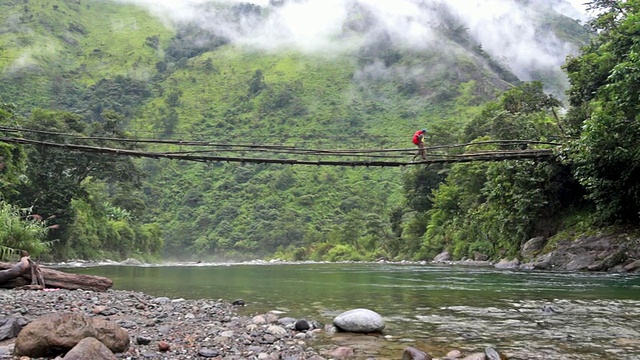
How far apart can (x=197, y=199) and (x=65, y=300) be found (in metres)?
75.6

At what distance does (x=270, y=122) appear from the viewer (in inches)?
3794

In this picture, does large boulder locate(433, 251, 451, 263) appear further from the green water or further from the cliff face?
the green water

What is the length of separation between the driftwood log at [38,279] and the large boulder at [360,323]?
7.63 m

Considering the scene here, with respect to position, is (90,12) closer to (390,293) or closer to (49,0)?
(49,0)

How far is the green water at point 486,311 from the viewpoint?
7.46 meters

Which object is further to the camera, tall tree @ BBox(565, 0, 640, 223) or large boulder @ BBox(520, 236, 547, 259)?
large boulder @ BBox(520, 236, 547, 259)

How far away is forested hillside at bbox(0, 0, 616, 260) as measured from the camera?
35.7m

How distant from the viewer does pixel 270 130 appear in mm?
92312

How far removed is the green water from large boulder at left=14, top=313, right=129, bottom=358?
2990 mm

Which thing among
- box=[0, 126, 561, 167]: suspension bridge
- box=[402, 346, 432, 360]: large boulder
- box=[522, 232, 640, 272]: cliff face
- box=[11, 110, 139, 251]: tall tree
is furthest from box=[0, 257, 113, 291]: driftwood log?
box=[11, 110, 139, 251]: tall tree

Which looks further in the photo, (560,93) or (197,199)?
(560,93)

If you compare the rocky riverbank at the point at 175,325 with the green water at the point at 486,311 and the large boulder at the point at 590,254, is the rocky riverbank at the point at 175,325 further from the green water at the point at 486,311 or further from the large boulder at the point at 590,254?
the large boulder at the point at 590,254

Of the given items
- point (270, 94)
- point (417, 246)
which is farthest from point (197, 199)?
point (417, 246)

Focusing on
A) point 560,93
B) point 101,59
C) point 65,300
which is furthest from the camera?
point 560,93
